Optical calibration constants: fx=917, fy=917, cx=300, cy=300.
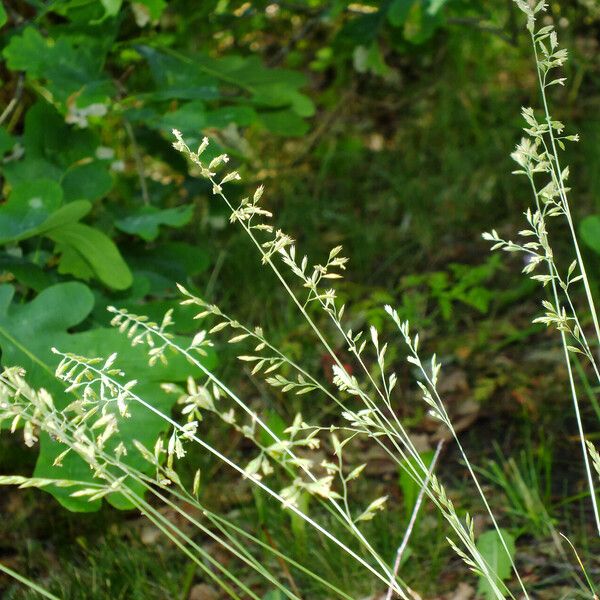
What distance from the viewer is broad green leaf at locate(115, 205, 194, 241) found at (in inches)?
79.5

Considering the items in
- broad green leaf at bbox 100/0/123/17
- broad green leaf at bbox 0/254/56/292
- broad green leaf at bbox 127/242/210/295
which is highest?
broad green leaf at bbox 100/0/123/17

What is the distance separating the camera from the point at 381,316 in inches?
111

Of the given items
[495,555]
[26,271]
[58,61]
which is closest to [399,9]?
[58,61]

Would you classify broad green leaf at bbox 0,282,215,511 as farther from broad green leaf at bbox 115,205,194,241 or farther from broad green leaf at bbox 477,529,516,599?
broad green leaf at bbox 477,529,516,599

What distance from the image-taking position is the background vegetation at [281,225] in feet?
6.22

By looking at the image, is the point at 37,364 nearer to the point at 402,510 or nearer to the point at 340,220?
the point at 402,510

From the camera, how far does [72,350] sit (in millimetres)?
1720

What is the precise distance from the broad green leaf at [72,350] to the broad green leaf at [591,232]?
1.09 meters

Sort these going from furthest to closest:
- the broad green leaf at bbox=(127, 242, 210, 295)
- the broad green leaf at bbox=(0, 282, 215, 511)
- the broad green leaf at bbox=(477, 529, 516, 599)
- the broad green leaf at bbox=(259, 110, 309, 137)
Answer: the broad green leaf at bbox=(259, 110, 309, 137)
the broad green leaf at bbox=(127, 242, 210, 295)
the broad green leaf at bbox=(477, 529, 516, 599)
the broad green leaf at bbox=(0, 282, 215, 511)

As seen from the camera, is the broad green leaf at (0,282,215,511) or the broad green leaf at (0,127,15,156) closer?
the broad green leaf at (0,282,215,511)

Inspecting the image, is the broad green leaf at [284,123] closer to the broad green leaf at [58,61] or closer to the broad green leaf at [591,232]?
the broad green leaf at [58,61]

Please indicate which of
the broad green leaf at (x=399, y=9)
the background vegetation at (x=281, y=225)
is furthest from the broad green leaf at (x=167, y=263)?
the broad green leaf at (x=399, y=9)

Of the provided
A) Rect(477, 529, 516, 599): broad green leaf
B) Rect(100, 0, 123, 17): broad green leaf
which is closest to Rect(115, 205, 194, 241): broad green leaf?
Rect(100, 0, 123, 17): broad green leaf

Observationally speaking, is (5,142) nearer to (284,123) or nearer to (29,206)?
(29,206)
